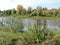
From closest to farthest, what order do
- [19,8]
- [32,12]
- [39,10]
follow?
[19,8] → [32,12] → [39,10]

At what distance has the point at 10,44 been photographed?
378 cm

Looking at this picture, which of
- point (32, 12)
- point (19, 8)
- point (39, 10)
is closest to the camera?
point (19, 8)

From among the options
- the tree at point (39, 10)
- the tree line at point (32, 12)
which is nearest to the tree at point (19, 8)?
the tree line at point (32, 12)

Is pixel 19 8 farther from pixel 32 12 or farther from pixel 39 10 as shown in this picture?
pixel 39 10

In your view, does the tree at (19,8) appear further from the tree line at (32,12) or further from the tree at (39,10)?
the tree at (39,10)

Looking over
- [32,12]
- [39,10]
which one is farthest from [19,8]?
[39,10]

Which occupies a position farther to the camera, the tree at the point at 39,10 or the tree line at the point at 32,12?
the tree at the point at 39,10

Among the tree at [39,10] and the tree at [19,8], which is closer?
the tree at [19,8]

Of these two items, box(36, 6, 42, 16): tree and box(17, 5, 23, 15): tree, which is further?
box(36, 6, 42, 16): tree

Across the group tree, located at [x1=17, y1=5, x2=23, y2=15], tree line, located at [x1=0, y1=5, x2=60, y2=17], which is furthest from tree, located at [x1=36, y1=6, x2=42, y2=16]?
tree, located at [x1=17, y1=5, x2=23, y2=15]

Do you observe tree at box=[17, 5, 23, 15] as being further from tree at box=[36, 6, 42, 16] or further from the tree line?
tree at box=[36, 6, 42, 16]

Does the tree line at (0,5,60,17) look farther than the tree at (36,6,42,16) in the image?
No

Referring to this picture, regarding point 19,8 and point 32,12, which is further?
point 32,12

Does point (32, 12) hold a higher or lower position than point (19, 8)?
lower
